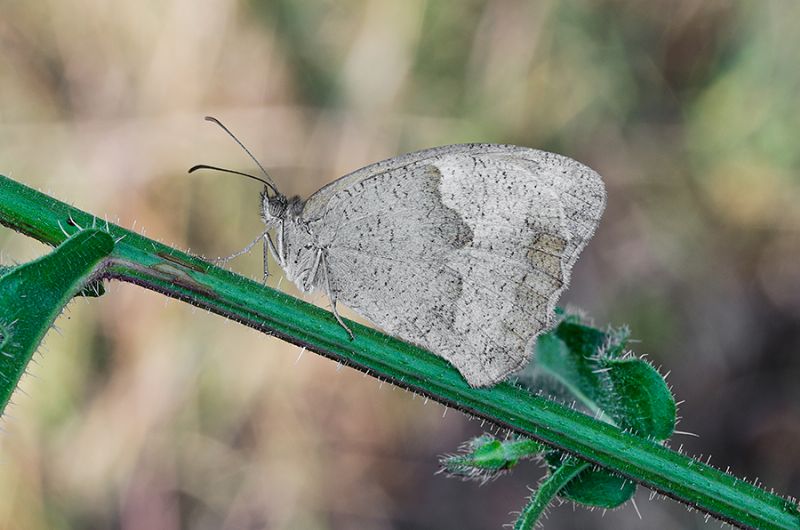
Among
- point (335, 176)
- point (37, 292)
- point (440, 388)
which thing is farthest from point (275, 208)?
point (335, 176)

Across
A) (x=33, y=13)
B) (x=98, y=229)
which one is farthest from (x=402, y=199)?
(x=33, y=13)

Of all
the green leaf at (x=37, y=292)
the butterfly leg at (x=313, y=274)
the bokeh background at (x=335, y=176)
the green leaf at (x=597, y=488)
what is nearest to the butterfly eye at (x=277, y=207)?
the butterfly leg at (x=313, y=274)

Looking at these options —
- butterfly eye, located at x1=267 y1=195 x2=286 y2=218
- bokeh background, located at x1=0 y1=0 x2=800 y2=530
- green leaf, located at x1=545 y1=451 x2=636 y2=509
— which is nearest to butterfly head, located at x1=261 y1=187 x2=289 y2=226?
butterfly eye, located at x1=267 y1=195 x2=286 y2=218

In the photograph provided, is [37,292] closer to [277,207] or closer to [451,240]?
[277,207]

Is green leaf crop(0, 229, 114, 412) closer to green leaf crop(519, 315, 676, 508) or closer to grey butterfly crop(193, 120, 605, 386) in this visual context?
grey butterfly crop(193, 120, 605, 386)

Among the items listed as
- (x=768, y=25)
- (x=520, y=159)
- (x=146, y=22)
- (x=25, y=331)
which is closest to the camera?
(x=25, y=331)

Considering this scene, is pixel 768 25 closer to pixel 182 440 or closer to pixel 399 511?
pixel 399 511
